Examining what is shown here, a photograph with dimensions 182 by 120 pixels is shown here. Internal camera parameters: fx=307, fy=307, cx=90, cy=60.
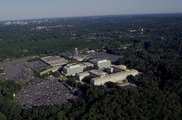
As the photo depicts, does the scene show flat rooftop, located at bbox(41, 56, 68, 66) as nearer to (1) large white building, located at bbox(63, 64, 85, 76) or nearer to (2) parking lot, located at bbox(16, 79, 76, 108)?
(1) large white building, located at bbox(63, 64, 85, 76)

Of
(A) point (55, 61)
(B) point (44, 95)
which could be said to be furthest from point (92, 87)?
(A) point (55, 61)

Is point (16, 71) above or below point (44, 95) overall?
below

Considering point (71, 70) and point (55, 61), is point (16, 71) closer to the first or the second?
point (55, 61)

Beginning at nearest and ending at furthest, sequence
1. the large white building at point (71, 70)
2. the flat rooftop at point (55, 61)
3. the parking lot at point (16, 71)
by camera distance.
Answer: the parking lot at point (16, 71), the large white building at point (71, 70), the flat rooftop at point (55, 61)

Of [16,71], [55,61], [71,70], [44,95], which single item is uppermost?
[44,95]

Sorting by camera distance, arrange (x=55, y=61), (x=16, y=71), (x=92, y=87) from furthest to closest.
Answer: (x=55, y=61) < (x=16, y=71) < (x=92, y=87)

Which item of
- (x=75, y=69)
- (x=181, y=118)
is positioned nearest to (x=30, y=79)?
(x=75, y=69)

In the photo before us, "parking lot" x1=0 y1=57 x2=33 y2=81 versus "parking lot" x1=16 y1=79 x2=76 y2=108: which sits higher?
"parking lot" x1=16 y1=79 x2=76 y2=108

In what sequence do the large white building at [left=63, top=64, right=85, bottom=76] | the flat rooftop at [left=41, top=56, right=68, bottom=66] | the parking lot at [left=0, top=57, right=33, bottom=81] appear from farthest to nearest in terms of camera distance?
1. the flat rooftop at [left=41, top=56, right=68, bottom=66]
2. the large white building at [left=63, top=64, right=85, bottom=76]
3. the parking lot at [left=0, top=57, right=33, bottom=81]

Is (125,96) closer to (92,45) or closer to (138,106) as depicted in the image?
(138,106)

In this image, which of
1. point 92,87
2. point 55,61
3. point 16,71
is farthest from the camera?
point 55,61

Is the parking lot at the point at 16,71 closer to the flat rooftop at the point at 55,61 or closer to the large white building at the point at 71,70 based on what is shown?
the flat rooftop at the point at 55,61

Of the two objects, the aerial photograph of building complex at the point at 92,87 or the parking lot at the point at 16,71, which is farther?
the parking lot at the point at 16,71
